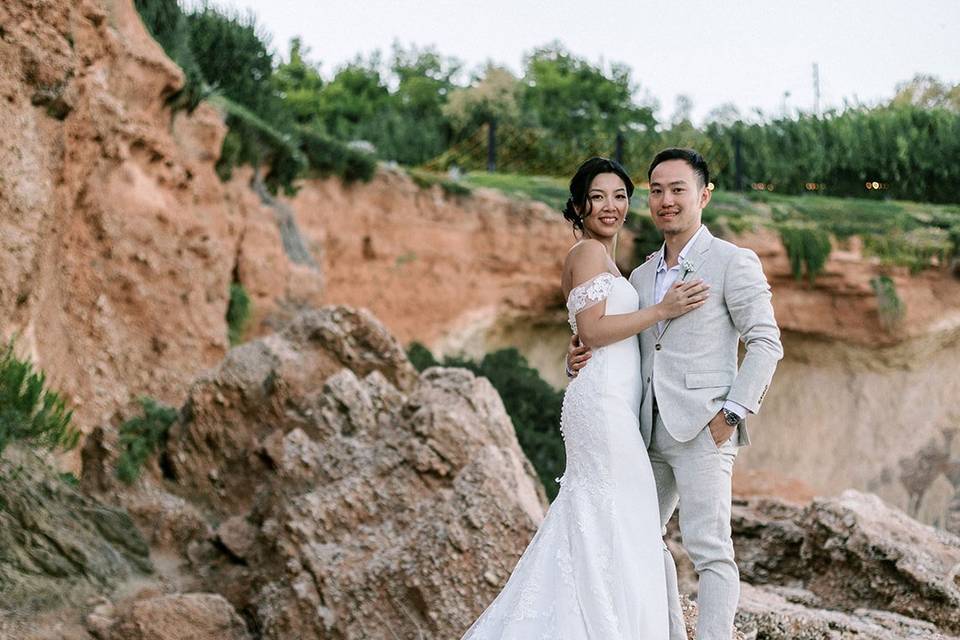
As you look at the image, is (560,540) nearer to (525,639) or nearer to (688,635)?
(525,639)

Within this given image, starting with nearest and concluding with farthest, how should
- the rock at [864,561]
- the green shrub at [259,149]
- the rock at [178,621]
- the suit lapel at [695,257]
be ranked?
the suit lapel at [695,257]
the rock at [864,561]
the rock at [178,621]
the green shrub at [259,149]

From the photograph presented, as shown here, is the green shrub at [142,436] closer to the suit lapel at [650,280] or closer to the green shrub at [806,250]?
the suit lapel at [650,280]

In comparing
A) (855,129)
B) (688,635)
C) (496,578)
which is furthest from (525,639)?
(855,129)

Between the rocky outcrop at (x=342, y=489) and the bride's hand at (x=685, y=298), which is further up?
the bride's hand at (x=685, y=298)

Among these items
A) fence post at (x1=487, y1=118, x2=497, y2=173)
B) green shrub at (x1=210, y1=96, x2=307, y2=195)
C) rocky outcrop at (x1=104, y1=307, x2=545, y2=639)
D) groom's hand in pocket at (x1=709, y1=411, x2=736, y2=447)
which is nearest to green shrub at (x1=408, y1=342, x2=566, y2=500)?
rocky outcrop at (x1=104, y1=307, x2=545, y2=639)

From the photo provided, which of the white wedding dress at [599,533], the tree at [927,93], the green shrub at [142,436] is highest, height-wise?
the tree at [927,93]

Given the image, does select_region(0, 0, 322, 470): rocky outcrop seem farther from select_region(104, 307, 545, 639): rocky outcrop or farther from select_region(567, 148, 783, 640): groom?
select_region(567, 148, 783, 640): groom

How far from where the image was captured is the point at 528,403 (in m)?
14.2

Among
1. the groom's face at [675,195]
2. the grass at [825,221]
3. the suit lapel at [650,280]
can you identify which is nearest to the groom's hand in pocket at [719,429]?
the suit lapel at [650,280]

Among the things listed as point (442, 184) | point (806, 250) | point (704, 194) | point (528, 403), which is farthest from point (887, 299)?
point (704, 194)

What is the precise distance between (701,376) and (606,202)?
896 millimetres

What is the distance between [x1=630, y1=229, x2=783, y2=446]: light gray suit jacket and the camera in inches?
167

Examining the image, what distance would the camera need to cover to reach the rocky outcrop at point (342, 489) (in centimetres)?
608

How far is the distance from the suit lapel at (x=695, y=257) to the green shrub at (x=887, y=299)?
17034mm
